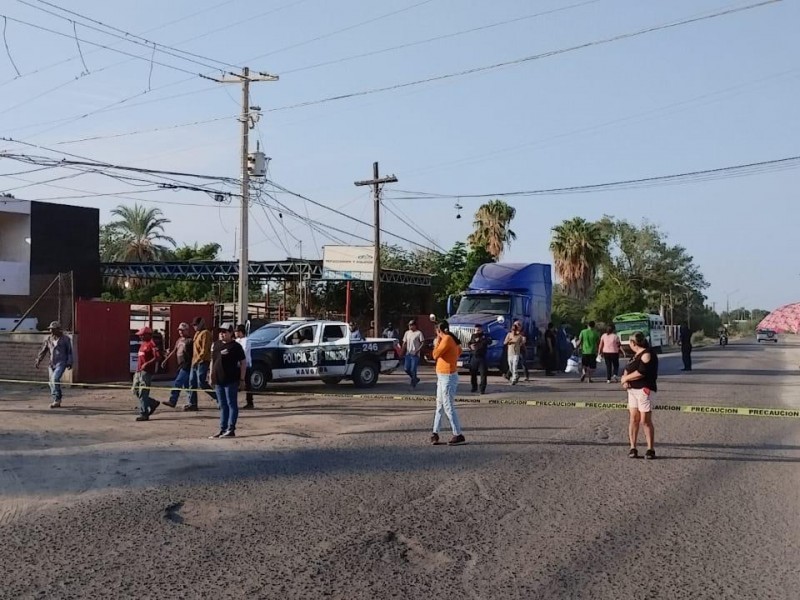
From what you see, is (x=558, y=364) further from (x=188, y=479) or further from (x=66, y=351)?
(x=188, y=479)

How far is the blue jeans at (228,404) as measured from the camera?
507 inches

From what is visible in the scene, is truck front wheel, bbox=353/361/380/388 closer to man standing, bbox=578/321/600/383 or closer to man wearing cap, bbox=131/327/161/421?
man standing, bbox=578/321/600/383

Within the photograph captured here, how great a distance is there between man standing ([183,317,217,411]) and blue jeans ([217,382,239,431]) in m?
2.95

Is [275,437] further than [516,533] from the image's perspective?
Yes

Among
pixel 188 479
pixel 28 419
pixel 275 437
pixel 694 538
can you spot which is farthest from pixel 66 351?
pixel 694 538

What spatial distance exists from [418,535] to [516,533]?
2.72ft

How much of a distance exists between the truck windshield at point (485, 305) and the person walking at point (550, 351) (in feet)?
5.57

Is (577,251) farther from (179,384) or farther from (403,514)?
(403,514)

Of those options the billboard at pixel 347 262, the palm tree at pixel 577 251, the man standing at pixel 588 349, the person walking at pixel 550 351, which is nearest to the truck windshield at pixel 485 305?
the person walking at pixel 550 351

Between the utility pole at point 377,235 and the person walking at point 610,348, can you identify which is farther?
the utility pole at point 377,235

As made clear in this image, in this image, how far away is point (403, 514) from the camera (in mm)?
7816

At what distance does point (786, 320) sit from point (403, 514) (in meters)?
162

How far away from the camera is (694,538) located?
7.12 metres

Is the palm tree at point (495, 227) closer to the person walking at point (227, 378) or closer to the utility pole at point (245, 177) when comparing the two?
the utility pole at point (245, 177)
